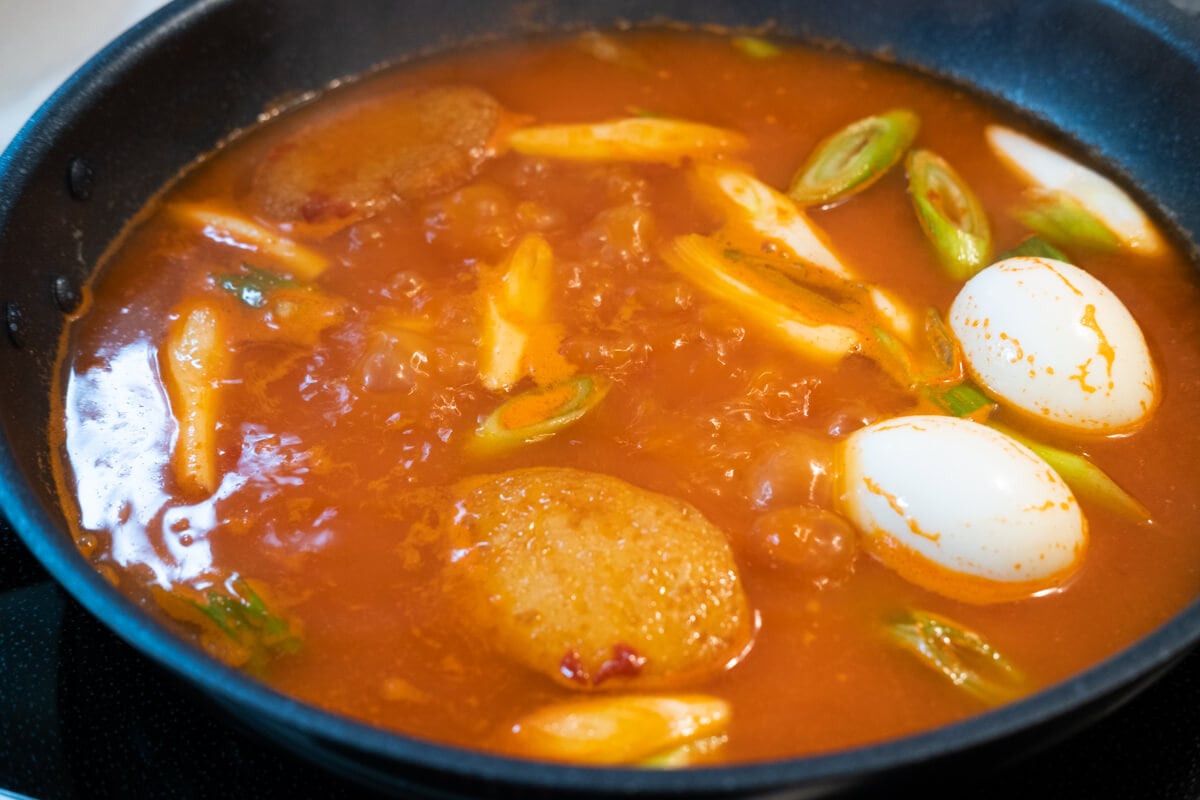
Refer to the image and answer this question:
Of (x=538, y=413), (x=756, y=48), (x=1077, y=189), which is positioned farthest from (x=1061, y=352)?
(x=756, y=48)

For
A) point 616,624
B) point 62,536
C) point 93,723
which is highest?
point 62,536

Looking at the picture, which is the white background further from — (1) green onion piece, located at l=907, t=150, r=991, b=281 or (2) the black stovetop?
(1) green onion piece, located at l=907, t=150, r=991, b=281

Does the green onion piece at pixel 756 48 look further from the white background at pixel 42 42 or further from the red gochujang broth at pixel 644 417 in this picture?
the white background at pixel 42 42

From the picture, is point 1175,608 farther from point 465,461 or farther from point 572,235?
point 572,235

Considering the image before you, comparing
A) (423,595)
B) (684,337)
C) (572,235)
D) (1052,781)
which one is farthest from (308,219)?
(1052,781)

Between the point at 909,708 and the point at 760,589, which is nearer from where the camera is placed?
the point at 909,708

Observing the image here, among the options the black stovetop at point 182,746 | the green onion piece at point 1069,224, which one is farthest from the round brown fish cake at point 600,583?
the green onion piece at point 1069,224

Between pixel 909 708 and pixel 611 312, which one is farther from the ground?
pixel 611 312

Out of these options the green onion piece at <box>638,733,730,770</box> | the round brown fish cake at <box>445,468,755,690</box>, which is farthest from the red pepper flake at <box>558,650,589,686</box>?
the green onion piece at <box>638,733,730,770</box>

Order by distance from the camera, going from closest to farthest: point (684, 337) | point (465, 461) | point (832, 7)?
1. point (465, 461)
2. point (684, 337)
3. point (832, 7)
